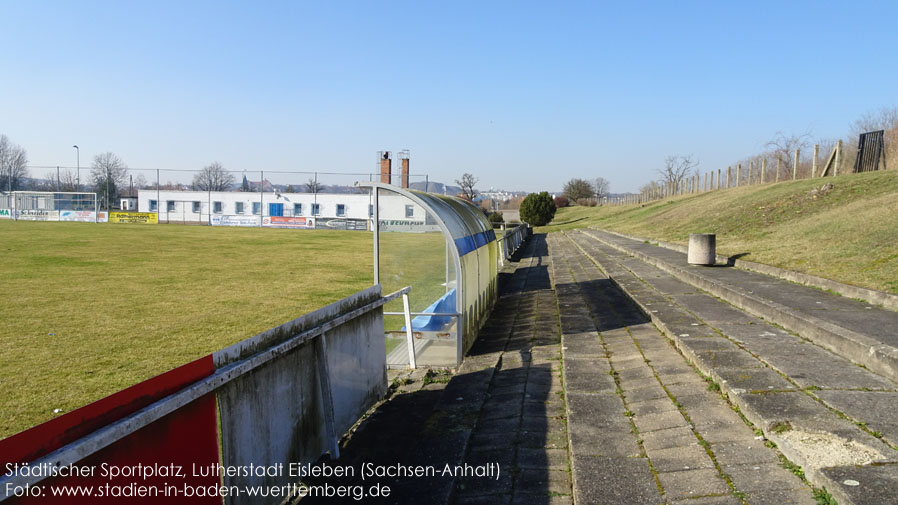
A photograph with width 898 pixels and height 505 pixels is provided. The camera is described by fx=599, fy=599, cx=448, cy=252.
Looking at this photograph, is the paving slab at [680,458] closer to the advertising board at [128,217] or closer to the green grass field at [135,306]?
the green grass field at [135,306]

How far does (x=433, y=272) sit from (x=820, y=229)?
8.29 meters

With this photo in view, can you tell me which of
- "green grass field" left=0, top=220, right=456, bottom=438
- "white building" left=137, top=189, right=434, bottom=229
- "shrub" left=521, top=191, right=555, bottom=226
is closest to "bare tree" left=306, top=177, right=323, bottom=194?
"white building" left=137, top=189, right=434, bottom=229

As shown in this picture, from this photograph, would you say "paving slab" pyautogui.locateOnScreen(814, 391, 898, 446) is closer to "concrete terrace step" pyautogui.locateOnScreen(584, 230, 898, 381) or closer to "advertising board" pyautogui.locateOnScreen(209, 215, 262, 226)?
"concrete terrace step" pyautogui.locateOnScreen(584, 230, 898, 381)

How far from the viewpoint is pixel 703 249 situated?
11.5 metres

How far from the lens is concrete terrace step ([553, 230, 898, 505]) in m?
2.79

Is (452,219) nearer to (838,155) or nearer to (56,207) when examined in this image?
(838,155)

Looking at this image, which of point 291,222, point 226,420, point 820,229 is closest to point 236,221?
point 291,222

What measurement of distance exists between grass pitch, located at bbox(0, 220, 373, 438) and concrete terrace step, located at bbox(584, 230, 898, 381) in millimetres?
6465

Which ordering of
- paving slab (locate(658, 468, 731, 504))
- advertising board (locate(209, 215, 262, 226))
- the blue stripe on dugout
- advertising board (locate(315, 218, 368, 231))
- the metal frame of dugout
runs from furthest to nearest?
advertising board (locate(209, 215, 262, 226)) → advertising board (locate(315, 218, 368, 231)) → the blue stripe on dugout → the metal frame of dugout → paving slab (locate(658, 468, 731, 504))

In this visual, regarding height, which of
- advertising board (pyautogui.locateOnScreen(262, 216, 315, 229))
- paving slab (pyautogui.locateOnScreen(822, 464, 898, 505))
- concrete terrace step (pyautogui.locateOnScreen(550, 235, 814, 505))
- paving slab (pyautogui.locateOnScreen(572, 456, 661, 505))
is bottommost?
paving slab (pyautogui.locateOnScreen(572, 456, 661, 505))

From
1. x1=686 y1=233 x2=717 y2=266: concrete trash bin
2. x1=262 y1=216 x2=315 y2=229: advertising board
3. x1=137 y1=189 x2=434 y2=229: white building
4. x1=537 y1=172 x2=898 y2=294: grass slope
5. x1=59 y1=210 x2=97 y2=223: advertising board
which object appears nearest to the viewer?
x1=537 y1=172 x2=898 y2=294: grass slope

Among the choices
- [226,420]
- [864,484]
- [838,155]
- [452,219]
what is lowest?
[864,484]

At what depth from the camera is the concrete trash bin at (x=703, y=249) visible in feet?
37.4

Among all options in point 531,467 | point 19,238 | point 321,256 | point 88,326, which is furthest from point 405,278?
point 19,238
